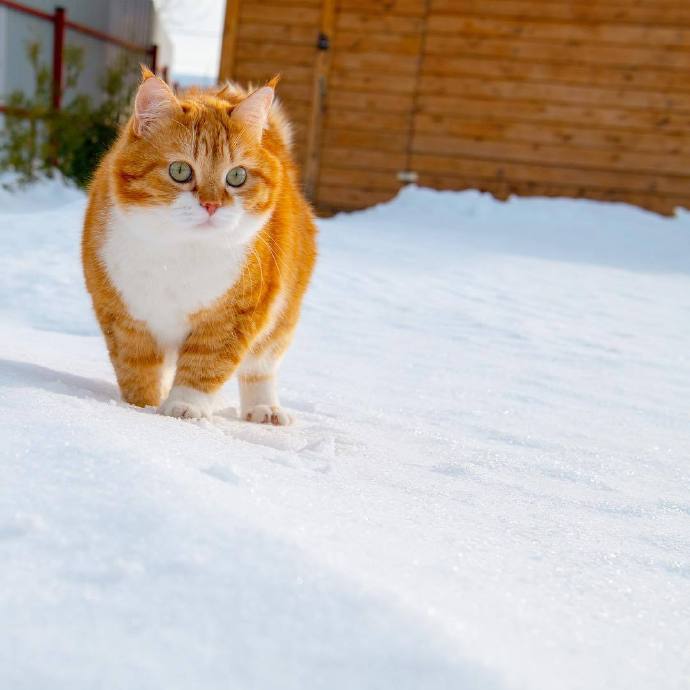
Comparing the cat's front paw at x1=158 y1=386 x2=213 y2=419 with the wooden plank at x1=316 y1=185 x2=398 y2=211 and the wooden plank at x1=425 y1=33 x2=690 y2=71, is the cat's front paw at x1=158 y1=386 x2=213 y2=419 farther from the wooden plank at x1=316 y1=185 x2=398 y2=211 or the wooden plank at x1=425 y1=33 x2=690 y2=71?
the wooden plank at x1=425 y1=33 x2=690 y2=71

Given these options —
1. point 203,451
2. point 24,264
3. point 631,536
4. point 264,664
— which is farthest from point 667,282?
point 264,664

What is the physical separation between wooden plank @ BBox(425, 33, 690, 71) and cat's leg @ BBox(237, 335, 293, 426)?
741cm

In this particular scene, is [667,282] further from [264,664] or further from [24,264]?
[264,664]

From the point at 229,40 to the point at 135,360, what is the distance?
27.0 ft

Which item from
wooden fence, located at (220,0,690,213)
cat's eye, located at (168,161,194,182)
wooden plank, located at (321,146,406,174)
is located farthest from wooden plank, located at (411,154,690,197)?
cat's eye, located at (168,161,194,182)

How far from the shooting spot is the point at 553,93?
8.88 metres

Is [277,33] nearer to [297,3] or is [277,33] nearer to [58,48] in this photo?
[297,3]

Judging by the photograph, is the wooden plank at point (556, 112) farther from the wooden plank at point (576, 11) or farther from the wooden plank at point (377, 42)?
the wooden plank at point (576, 11)

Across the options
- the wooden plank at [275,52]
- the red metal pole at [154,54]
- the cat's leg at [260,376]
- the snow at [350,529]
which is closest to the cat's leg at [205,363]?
the snow at [350,529]

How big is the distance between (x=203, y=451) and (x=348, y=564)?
1.70 feet

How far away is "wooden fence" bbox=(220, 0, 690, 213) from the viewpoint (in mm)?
8711

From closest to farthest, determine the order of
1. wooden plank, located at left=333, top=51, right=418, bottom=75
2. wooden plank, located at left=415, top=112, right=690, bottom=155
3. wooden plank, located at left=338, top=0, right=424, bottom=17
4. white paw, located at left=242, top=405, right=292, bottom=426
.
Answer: white paw, located at left=242, top=405, right=292, bottom=426, wooden plank, located at left=415, top=112, right=690, bottom=155, wooden plank, located at left=338, top=0, right=424, bottom=17, wooden plank, located at left=333, top=51, right=418, bottom=75

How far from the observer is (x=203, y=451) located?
150cm

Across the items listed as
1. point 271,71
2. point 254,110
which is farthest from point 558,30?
point 254,110
